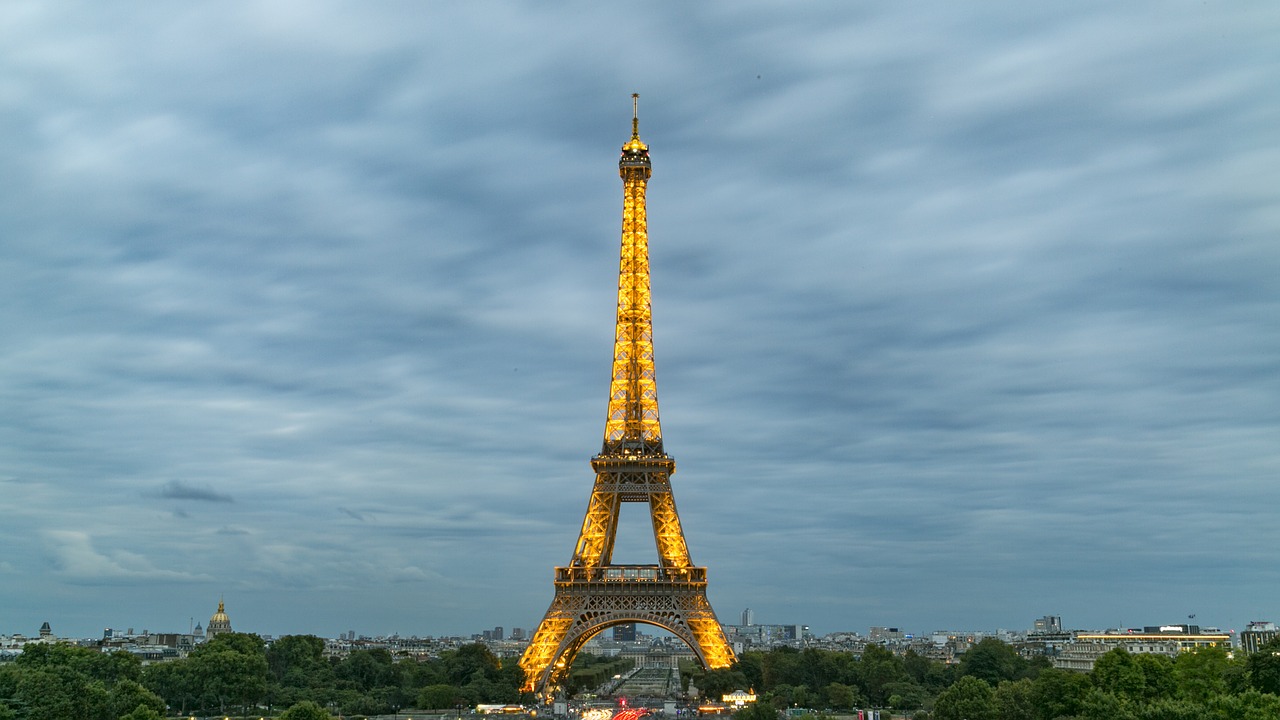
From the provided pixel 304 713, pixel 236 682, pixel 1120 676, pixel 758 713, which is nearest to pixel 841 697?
pixel 758 713

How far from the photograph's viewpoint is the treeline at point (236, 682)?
7944 centimetres

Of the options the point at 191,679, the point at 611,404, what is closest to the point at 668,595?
the point at 611,404

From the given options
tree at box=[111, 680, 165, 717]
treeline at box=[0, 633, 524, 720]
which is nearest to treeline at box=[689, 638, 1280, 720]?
treeline at box=[0, 633, 524, 720]

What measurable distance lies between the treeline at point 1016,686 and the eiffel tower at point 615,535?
8.99m

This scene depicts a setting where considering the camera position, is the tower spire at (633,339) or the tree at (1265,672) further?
the tower spire at (633,339)

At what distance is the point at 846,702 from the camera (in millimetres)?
115312

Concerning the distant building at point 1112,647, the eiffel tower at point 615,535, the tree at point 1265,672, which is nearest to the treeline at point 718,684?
the tree at point 1265,672

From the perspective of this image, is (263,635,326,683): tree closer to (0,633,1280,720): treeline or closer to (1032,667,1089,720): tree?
(0,633,1280,720): treeline

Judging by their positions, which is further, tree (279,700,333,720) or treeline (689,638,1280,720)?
tree (279,700,333,720)

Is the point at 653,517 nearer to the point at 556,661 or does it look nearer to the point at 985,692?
the point at 556,661

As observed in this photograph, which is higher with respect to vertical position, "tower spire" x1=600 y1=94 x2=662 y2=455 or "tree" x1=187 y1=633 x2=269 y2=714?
"tower spire" x1=600 y1=94 x2=662 y2=455

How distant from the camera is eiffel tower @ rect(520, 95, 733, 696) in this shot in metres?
106

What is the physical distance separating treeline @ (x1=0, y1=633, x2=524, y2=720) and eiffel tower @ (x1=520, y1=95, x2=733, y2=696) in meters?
7.68

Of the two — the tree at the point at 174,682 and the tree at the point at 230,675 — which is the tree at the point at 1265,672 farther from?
the tree at the point at 174,682
